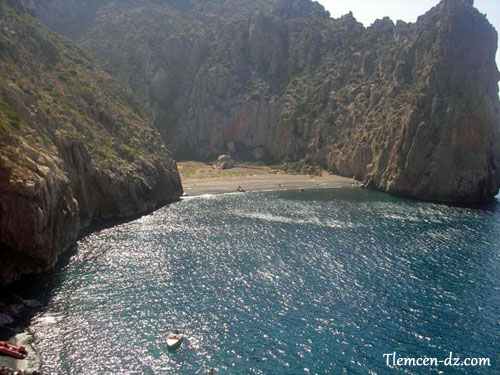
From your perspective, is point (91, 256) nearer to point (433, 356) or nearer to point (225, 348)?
point (225, 348)

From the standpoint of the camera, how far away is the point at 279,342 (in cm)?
4288

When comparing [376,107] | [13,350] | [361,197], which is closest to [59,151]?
[13,350]

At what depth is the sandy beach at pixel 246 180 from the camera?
13338cm

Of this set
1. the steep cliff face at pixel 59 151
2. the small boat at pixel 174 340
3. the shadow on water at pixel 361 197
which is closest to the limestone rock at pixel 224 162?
the shadow on water at pixel 361 197

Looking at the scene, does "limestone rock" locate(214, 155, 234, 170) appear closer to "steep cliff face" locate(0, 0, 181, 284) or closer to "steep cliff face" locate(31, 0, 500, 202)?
"steep cliff face" locate(31, 0, 500, 202)

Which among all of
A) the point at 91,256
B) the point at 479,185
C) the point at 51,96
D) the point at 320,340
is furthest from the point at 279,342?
the point at 479,185

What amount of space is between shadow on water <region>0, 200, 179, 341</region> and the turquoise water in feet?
3.73

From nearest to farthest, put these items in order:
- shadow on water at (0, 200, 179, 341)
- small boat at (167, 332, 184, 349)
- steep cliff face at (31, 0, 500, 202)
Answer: small boat at (167, 332, 184, 349) → shadow on water at (0, 200, 179, 341) → steep cliff face at (31, 0, 500, 202)

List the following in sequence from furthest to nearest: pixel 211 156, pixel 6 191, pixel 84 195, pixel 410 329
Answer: pixel 211 156 → pixel 84 195 → pixel 6 191 → pixel 410 329

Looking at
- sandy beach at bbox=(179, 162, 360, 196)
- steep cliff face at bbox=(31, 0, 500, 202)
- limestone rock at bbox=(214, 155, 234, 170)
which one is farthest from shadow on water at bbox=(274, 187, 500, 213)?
limestone rock at bbox=(214, 155, 234, 170)

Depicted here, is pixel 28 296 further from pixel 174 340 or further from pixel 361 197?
pixel 361 197

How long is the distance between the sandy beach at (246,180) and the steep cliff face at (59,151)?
1715cm

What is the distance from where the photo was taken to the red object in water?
128 ft

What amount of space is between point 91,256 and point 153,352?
2898 centimetres
